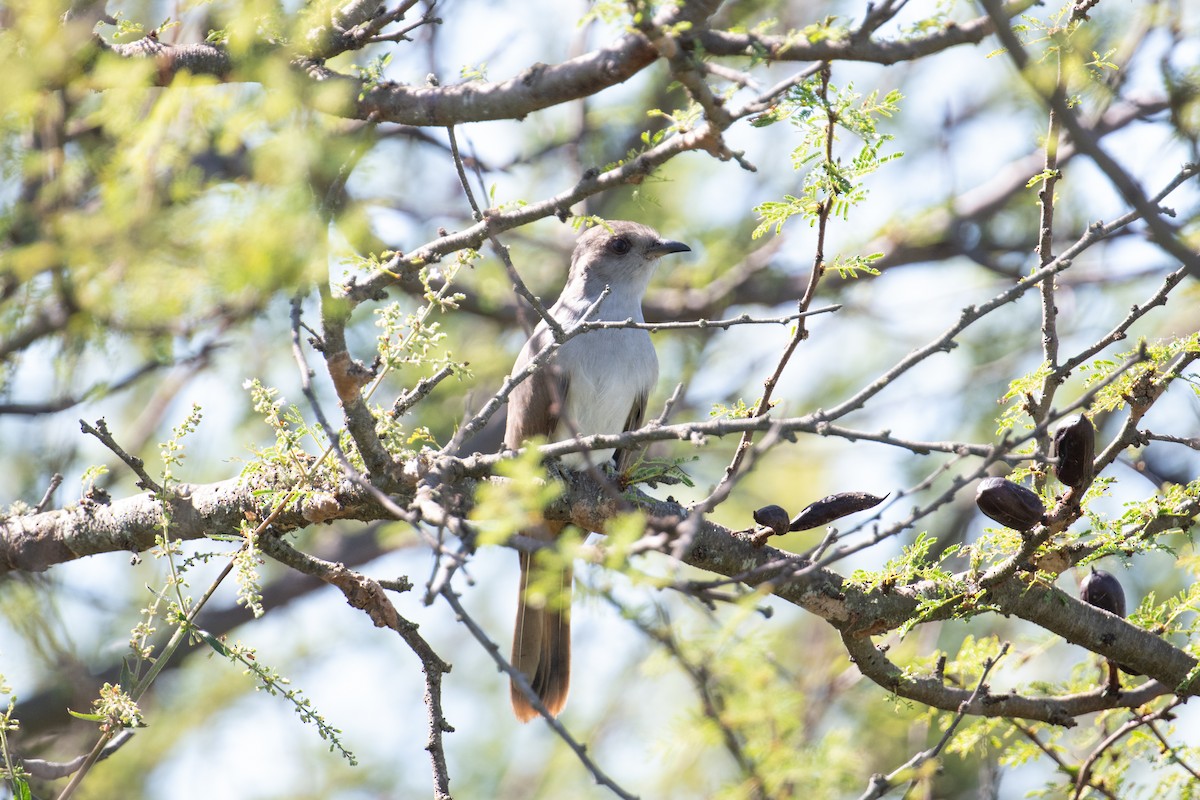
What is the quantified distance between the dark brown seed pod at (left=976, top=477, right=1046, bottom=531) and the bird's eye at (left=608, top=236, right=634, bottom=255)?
3393mm

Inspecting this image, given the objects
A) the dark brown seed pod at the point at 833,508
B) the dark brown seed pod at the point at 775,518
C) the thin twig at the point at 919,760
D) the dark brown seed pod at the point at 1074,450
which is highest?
the dark brown seed pod at the point at 775,518

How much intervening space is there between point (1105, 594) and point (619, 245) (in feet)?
10.9

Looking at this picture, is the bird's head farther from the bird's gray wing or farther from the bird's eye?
the bird's gray wing

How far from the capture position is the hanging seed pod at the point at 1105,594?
4012 millimetres

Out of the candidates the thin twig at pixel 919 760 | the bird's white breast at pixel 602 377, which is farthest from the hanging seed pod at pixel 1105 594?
the bird's white breast at pixel 602 377

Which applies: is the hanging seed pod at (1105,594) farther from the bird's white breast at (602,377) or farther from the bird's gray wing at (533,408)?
the bird's gray wing at (533,408)

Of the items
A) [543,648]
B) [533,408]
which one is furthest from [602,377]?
[543,648]

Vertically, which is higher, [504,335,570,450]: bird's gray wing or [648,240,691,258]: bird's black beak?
[648,240,691,258]: bird's black beak

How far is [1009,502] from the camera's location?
10.9ft

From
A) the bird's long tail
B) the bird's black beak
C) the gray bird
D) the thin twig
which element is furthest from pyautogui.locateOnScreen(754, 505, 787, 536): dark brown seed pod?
the bird's black beak

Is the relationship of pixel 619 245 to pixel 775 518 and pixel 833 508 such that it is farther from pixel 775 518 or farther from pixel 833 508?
pixel 833 508

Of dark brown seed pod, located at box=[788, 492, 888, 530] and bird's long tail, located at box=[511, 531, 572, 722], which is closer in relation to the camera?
dark brown seed pod, located at box=[788, 492, 888, 530]

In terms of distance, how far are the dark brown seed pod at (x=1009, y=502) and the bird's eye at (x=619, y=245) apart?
3.39 metres

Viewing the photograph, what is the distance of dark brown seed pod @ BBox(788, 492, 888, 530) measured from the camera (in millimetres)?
3514
